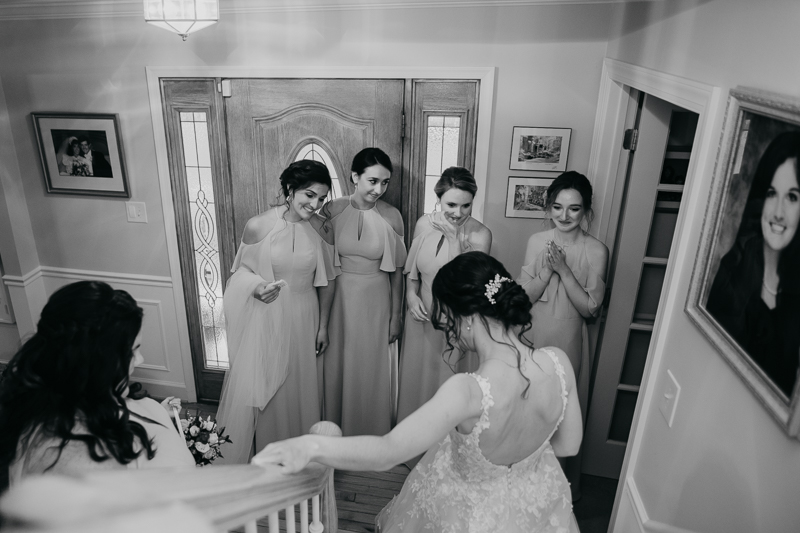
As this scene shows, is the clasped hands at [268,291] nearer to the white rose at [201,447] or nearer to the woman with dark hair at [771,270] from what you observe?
the white rose at [201,447]

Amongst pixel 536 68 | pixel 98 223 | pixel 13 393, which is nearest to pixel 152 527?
pixel 13 393

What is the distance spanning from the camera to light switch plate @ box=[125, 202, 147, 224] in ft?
11.3

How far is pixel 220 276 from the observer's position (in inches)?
138

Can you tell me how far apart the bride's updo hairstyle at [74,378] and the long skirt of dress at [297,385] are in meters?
1.68

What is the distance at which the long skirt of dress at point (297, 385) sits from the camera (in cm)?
Answer: 295

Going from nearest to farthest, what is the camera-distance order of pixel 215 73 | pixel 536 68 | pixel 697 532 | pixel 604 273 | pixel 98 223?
pixel 697 532
pixel 604 273
pixel 536 68
pixel 215 73
pixel 98 223

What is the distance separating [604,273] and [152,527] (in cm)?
251

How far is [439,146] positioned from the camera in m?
3.02

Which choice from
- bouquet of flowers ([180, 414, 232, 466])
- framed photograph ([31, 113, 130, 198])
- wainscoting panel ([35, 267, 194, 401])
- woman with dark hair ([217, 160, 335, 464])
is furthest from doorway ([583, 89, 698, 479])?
framed photograph ([31, 113, 130, 198])

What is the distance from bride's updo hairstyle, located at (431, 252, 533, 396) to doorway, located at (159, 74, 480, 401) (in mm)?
1477

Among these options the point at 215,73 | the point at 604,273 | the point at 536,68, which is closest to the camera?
the point at 604,273

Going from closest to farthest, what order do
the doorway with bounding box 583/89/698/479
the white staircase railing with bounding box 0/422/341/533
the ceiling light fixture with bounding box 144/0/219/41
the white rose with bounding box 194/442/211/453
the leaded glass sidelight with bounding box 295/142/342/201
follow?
the white staircase railing with bounding box 0/422/341/533 < the white rose with bounding box 194/442/211/453 < the ceiling light fixture with bounding box 144/0/219/41 < the doorway with bounding box 583/89/698/479 < the leaded glass sidelight with bounding box 295/142/342/201

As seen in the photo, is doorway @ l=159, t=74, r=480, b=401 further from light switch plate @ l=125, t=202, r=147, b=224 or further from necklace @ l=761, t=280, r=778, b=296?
necklace @ l=761, t=280, r=778, b=296

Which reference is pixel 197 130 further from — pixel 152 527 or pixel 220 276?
pixel 152 527
